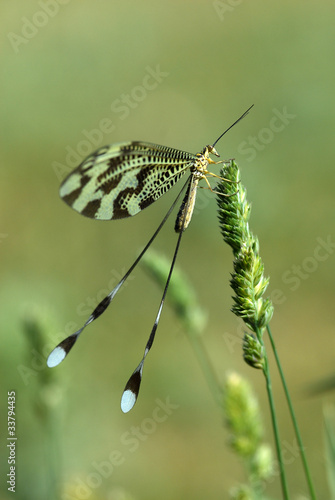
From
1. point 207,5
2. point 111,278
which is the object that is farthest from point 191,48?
point 111,278

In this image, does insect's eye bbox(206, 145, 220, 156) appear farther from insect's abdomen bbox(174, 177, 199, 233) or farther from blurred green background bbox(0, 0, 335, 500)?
blurred green background bbox(0, 0, 335, 500)

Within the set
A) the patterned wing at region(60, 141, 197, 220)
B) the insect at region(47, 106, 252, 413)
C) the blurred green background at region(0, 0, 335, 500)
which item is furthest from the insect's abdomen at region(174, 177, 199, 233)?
the blurred green background at region(0, 0, 335, 500)

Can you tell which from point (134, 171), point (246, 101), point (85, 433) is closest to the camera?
point (134, 171)

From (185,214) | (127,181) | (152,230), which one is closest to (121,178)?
(127,181)

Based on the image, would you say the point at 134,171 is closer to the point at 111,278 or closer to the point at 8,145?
the point at 111,278

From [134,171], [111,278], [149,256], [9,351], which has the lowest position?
[9,351]

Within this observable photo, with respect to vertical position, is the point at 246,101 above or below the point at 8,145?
above
